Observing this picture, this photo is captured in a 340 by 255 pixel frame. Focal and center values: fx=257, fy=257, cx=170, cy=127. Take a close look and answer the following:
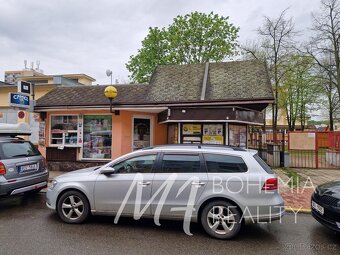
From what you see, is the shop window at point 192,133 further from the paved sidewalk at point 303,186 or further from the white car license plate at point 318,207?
the white car license plate at point 318,207

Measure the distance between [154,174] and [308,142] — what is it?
10213 millimetres

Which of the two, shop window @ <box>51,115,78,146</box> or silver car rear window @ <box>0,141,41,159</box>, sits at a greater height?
shop window @ <box>51,115,78,146</box>

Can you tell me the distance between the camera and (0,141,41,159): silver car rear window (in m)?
6.11

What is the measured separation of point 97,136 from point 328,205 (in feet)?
28.6

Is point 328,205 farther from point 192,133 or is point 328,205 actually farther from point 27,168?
point 27,168

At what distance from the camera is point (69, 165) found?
10.8 metres

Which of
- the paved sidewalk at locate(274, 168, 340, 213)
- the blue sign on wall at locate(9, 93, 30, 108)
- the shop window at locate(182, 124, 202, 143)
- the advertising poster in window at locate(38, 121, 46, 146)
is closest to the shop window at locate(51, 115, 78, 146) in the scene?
the advertising poster in window at locate(38, 121, 46, 146)

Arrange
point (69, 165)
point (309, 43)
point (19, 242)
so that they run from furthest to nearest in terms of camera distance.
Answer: point (309, 43) → point (69, 165) → point (19, 242)

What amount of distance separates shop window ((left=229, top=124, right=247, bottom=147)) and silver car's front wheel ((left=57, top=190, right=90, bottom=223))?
20.1 ft

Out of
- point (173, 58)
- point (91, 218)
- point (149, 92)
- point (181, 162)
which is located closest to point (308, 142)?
point (149, 92)

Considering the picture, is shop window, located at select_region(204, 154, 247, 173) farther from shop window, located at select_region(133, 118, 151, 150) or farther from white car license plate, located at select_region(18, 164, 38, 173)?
shop window, located at select_region(133, 118, 151, 150)

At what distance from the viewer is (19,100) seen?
9.97 m

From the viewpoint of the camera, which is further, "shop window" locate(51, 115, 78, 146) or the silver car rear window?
"shop window" locate(51, 115, 78, 146)

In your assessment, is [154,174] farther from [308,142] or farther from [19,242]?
[308,142]
